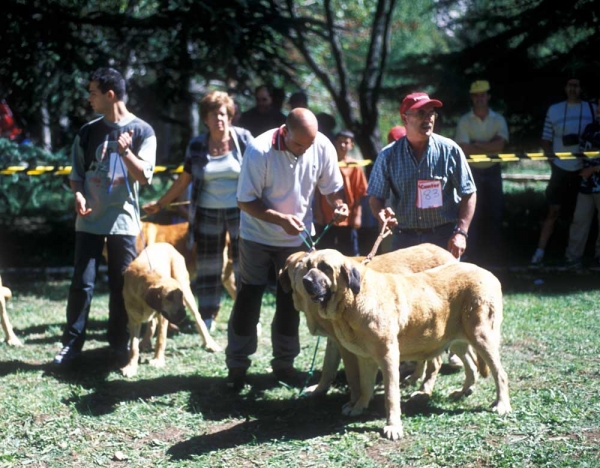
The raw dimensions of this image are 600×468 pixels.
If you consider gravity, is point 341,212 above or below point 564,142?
below

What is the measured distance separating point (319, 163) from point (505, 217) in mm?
7150

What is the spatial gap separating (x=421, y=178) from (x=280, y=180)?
38.4 inches

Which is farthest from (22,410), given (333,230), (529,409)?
(333,230)

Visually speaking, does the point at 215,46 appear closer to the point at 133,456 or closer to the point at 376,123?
the point at 376,123

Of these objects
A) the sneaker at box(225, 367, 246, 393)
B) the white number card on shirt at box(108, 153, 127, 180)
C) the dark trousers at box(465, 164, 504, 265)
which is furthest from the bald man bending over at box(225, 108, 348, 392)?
the dark trousers at box(465, 164, 504, 265)

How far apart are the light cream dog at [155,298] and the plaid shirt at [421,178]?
175 cm

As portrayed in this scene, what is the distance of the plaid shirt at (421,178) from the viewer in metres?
5.40

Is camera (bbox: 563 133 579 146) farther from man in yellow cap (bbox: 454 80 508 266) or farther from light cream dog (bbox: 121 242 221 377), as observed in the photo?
light cream dog (bbox: 121 242 221 377)

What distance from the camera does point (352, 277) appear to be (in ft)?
14.5

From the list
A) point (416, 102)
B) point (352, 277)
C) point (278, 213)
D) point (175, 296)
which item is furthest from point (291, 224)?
point (175, 296)

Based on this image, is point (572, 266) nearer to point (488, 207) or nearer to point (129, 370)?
point (488, 207)

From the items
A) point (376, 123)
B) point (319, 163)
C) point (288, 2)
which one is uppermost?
point (288, 2)

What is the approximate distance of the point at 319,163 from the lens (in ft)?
17.8

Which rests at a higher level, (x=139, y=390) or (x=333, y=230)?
(x=333, y=230)
